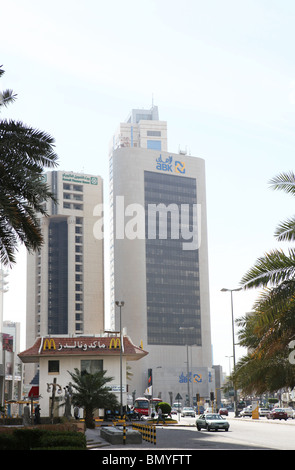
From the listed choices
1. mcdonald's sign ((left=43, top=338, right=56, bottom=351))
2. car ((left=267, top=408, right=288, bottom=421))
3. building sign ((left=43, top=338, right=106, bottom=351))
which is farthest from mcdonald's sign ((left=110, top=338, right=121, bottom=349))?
car ((left=267, top=408, right=288, bottom=421))

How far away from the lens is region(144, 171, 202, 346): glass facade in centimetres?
16638

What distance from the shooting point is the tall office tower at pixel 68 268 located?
151 metres

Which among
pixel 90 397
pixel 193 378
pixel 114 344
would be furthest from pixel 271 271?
pixel 193 378

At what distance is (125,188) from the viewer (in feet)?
558

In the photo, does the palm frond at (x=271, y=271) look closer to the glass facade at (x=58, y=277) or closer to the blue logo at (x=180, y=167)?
the glass facade at (x=58, y=277)

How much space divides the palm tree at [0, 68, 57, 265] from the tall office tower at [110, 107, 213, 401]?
137616mm

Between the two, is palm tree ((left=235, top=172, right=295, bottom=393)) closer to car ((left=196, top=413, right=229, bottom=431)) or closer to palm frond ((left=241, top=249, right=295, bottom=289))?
palm frond ((left=241, top=249, right=295, bottom=289))

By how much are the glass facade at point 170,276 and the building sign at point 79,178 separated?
16886 millimetres

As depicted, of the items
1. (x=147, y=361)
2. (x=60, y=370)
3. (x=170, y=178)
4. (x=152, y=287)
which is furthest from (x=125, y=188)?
(x=60, y=370)

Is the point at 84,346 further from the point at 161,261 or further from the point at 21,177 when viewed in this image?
the point at 161,261

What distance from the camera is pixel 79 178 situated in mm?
158500

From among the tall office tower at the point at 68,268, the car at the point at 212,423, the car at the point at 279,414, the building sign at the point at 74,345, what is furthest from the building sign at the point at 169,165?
the car at the point at 212,423

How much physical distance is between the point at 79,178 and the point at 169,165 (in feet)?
95.9

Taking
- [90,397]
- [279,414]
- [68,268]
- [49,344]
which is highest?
[68,268]
